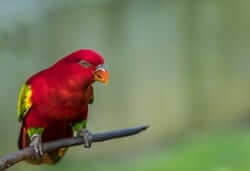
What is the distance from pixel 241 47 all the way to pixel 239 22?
0.36ft

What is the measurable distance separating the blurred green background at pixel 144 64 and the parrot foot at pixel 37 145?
0.84m

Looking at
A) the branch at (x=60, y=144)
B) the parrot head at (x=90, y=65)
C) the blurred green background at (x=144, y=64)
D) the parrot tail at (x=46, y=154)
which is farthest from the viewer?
the blurred green background at (x=144, y=64)

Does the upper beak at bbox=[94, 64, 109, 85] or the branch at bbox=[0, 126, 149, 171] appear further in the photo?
the upper beak at bbox=[94, 64, 109, 85]

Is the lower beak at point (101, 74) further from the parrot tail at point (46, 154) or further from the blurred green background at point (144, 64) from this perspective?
the blurred green background at point (144, 64)

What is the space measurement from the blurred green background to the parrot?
2.70 ft

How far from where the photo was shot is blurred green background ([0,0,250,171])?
1967 millimetres

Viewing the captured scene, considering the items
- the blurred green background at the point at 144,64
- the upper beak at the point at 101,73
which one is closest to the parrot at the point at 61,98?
the upper beak at the point at 101,73

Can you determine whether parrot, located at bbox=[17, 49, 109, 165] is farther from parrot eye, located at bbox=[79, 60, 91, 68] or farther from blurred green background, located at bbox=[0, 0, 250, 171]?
blurred green background, located at bbox=[0, 0, 250, 171]

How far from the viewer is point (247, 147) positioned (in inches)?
63.0

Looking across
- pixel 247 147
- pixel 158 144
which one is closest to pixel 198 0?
pixel 158 144

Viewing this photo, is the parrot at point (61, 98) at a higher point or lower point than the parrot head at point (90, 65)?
lower

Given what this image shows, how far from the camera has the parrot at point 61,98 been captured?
3.07ft

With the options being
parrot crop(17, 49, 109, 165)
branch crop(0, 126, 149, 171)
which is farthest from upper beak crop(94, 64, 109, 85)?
branch crop(0, 126, 149, 171)

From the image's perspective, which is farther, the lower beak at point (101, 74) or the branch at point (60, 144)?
the lower beak at point (101, 74)
